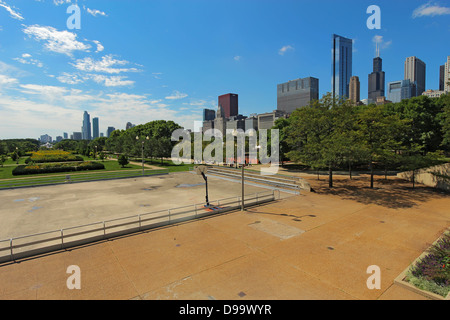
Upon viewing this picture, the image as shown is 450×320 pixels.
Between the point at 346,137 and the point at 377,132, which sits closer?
the point at 346,137

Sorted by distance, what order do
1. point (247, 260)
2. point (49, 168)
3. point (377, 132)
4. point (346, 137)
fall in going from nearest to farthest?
point (247, 260), point (346, 137), point (377, 132), point (49, 168)

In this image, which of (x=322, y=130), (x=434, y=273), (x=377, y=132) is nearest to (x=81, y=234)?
(x=434, y=273)

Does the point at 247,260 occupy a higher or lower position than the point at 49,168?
lower

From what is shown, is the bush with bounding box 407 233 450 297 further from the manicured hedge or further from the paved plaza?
the manicured hedge

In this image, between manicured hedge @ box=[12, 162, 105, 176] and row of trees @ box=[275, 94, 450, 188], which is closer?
row of trees @ box=[275, 94, 450, 188]

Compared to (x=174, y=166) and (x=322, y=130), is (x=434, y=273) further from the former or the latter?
(x=174, y=166)

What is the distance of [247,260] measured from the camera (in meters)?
9.10

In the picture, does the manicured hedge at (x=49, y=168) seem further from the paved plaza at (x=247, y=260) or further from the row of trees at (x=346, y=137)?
the row of trees at (x=346, y=137)

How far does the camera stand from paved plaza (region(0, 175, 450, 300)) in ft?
23.5

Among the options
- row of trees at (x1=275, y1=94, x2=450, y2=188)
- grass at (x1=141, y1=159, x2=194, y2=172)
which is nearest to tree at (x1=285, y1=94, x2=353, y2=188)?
row of trees at (x1=275, y1=94, x2=450, y2=188)

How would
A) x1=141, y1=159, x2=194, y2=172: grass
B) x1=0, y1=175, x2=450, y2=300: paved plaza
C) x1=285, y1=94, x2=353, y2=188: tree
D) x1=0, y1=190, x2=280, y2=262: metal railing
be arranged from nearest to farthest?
x1=0, y1=175, x2=450, y2=300: paved plaza
x1=0, y1=190, x2=280, y2=262: metal railing
x1=285, y1=94, x2=353, y2=188: tree
x1=141, y1=159, x2=194, y2=172: grass

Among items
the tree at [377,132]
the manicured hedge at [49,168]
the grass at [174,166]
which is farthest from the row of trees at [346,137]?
the manicured hedge at [49,168]
